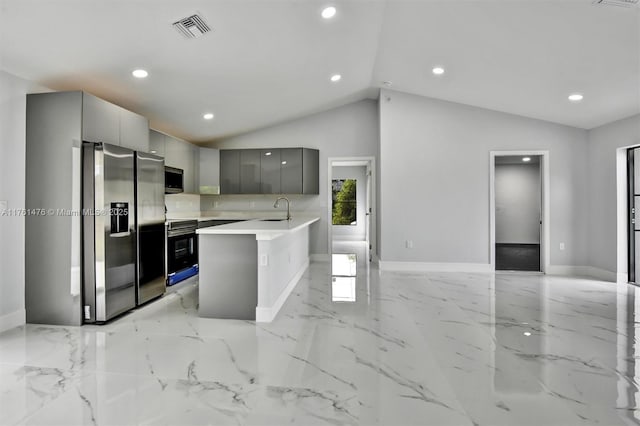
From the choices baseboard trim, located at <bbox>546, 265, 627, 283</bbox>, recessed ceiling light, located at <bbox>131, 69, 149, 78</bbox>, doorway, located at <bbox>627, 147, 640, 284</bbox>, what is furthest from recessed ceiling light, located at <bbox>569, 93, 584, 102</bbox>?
recessed ceiling light, located at <bbox>131, 69, 149, 78</bbox>

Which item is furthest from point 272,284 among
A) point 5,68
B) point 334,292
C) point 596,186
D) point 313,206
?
point 596,186

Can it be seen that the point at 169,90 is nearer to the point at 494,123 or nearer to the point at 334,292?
the point at 334,292

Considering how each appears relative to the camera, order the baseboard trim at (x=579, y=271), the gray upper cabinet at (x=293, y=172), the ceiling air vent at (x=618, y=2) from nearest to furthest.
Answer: the ceiling air vent at (x=618, y=2), the baseboard trim at (x=579, y=271), the gray upper cabinet at (x=293, y=172)

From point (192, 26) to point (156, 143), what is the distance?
222cm

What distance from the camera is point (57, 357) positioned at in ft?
7.38

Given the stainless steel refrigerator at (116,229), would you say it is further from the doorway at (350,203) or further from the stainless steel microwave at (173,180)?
the doorway at (350,203)

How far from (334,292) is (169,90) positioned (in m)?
3.13

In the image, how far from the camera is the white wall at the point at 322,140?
246 inches

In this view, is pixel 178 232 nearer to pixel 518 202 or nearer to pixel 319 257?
pixel 319 257

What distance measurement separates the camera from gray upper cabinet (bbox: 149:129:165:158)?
4.37 m

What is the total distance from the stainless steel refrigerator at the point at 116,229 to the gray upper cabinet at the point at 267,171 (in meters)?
2.55

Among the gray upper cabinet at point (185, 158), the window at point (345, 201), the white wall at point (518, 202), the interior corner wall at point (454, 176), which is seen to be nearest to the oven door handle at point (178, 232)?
the gray upper cabinet at point (185, 158)

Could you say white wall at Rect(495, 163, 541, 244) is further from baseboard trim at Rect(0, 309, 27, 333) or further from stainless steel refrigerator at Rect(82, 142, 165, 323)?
baseboard trim at Rect(0, 309, 27, 333)

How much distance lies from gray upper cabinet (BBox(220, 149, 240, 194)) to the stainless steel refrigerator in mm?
2544
